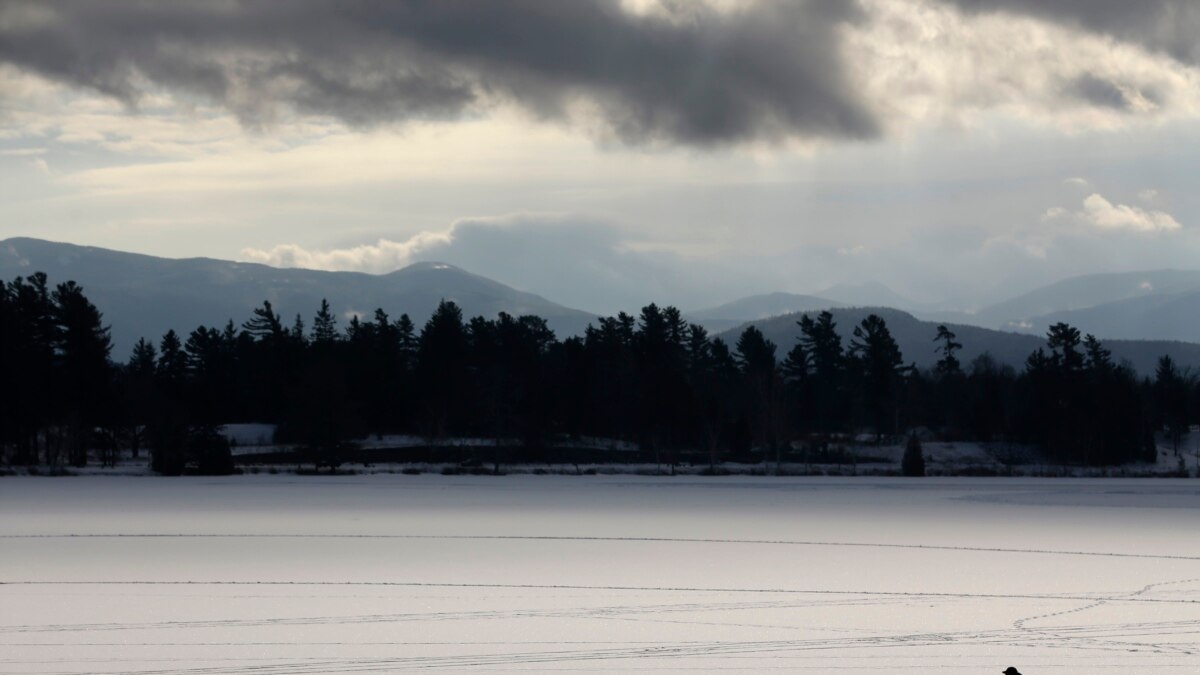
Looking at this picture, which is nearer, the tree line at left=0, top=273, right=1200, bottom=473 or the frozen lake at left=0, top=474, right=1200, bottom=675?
the frozen lake at left=0, top=474, right=1200, bottom=675

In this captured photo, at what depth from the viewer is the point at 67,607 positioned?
16.3 meters

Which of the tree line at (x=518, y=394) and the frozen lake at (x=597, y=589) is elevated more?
the tree line at (x=518, y=394)

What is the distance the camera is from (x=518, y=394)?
96500 millimetres

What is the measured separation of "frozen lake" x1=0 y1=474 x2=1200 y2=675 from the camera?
1337cm

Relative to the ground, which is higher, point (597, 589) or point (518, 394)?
point (518, 394)

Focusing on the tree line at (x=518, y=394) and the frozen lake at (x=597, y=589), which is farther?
the tree line at (x=518, y=394)

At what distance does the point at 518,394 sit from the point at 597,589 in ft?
257

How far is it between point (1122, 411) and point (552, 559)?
83.8 m

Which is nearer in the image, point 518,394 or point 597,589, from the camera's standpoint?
point 597,589

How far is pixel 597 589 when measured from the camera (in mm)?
18359

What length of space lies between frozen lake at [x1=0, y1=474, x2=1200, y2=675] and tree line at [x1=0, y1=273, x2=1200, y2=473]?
4153 centimetres

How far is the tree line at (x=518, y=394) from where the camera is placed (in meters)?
75.5

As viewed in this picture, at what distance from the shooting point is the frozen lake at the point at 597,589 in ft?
43.9

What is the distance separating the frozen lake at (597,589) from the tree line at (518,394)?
41.5 m
